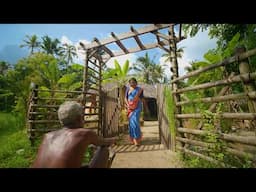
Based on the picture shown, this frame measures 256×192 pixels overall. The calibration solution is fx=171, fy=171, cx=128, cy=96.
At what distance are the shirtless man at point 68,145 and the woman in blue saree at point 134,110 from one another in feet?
10.9

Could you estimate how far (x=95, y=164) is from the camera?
151cm

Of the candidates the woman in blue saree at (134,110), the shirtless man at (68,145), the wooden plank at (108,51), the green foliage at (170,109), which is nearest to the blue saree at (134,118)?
the woman in blue saree at (134,110)

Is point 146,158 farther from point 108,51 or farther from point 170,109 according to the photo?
point 108,51

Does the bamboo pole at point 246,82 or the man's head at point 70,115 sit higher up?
the bamboo pole at point 246,82

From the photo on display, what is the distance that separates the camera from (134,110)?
Result: 5.09 m

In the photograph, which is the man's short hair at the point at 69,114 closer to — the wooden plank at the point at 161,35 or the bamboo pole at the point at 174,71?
the bamboo pole at the point at 174,71

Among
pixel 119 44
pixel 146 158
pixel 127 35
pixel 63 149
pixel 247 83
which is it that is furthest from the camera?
pixel 119 44

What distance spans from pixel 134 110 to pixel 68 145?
A: 379cm

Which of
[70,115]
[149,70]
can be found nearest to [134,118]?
[70,115]

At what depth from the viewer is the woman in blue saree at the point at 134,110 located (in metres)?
4.93

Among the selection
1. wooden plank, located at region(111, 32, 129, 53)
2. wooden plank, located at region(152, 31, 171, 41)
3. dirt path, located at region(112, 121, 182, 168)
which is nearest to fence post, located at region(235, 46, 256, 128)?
dirt path, located at region(112, 121, 182, 168)

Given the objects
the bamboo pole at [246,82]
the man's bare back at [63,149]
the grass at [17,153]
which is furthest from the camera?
the grass at [17,153]

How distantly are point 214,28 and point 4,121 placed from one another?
34.6 ft
